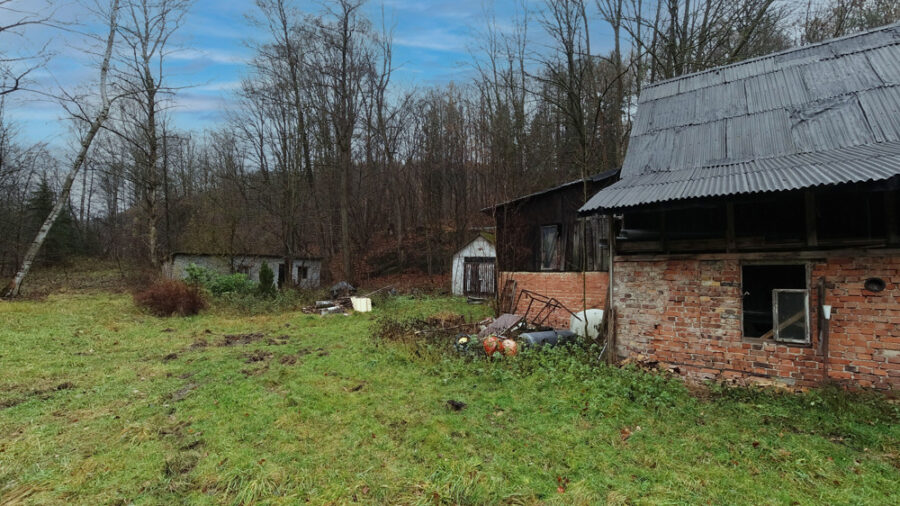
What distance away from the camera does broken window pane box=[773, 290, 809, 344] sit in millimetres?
5707

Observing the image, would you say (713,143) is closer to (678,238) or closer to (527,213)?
(678,238)

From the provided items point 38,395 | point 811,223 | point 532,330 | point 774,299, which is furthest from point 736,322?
point 38,395

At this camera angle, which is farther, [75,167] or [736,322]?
[75,167]

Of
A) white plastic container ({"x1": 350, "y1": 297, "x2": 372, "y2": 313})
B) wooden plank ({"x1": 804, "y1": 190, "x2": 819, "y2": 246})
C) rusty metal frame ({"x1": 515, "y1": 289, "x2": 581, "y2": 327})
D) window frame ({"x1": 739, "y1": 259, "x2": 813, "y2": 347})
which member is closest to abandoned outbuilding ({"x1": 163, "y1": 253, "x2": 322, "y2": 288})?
white plastic container ({"x1": 350, "y1": 297, "x2": 372, "y2": 313})

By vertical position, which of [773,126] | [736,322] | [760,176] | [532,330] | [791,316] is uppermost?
[773,126]

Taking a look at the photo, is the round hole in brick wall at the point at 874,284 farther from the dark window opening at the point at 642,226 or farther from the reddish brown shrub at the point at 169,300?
the reddish brown shrub at the point at 169,300

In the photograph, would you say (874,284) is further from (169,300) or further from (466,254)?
(169,300)

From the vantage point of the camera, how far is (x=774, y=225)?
598 centimetres

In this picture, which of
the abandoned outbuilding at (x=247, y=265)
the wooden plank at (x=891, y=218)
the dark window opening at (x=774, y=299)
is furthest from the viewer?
the abandoned outbuilding at (x=247, y=265)

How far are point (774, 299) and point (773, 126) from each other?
2991 mm

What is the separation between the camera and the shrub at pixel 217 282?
16391 millimetres

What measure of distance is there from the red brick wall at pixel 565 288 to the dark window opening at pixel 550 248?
12.7ft

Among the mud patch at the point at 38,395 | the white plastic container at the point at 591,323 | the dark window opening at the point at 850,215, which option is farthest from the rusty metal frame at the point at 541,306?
the mud patch at the point at 38,395

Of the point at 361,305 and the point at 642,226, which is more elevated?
the point at 642,226
